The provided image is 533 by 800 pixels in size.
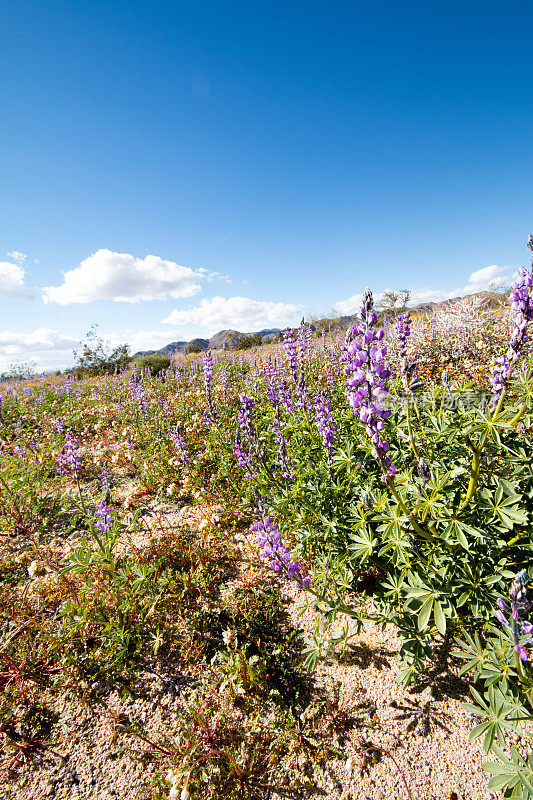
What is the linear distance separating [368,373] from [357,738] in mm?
2713

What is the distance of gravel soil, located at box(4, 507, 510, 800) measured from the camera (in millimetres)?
2209

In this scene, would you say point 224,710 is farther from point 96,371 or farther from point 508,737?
point 96,371

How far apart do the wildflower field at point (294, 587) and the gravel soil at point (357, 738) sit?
0.10 feet

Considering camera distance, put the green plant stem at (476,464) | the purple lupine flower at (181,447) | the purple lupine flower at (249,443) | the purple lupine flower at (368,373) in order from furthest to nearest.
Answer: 1. the purple lupine flower at (181,447)
2. the purple lupine flower at (249,443)
3. the green plant stem at (476,464)
4. the purple lupine flower at (368,373)

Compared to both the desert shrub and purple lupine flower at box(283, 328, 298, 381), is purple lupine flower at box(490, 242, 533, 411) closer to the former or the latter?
purple lupine flower at box(283, 328, 298, 381)

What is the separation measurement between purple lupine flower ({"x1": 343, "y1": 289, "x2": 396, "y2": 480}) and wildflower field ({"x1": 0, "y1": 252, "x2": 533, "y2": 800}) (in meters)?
0.01

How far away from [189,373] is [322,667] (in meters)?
10.2

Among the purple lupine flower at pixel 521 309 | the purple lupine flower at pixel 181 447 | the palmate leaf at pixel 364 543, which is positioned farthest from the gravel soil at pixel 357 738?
the purple lupine flower at pixel 181 447

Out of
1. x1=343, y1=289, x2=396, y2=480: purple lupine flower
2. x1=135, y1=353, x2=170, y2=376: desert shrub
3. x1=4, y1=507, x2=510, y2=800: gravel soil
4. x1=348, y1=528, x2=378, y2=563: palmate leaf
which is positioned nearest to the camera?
x1=343, y1=289, x2=396, y2=480: purple lupine flower

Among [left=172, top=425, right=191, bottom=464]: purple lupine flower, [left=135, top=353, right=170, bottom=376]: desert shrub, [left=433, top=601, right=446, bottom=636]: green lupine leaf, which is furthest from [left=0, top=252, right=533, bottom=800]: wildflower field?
[left=135, top=353, right=170, bottom=376]: desert shrub

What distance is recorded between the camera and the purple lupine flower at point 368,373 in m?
2.06

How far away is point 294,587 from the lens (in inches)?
143

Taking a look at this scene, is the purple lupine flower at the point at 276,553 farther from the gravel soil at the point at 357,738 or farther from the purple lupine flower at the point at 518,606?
the purple lupine flower at the point at 518,606

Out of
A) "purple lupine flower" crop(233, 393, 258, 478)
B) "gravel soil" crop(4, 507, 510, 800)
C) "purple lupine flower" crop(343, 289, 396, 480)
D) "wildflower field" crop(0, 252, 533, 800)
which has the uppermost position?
"purple lupine flower" crop(343, 289, 396, 480)
